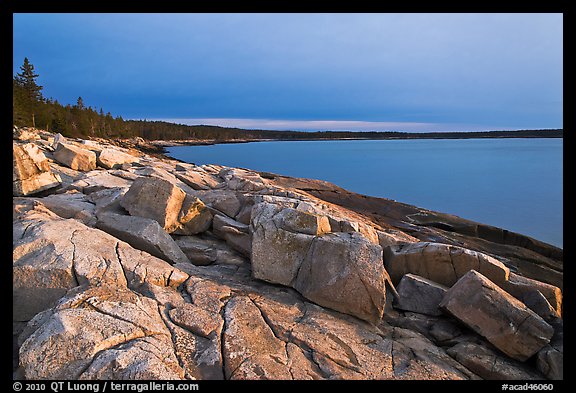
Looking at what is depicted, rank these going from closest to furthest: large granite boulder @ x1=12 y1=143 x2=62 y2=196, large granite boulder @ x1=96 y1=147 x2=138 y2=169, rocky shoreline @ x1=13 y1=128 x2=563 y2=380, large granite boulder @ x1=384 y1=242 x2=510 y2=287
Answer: rocky shoreline @ x1=13 y1=128 x2=563 y2=380
large granite boulder @ x1=384 y1=242 x2=510 y2=287
large granite boulder @ x1=12 y1=143 x2=62 y2=196
large granite boulder @ x1=96 y1=147 x2=138 y2=169

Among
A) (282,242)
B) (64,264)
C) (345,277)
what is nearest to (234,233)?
(282,242)

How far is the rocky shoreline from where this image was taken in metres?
4.80

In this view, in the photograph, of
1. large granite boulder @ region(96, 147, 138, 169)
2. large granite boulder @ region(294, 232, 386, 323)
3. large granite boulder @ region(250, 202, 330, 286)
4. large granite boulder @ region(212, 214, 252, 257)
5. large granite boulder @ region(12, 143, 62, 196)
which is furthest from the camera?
large granite boulder @ region(96, 147, 138, 169)

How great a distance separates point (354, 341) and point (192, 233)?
6.28 metres

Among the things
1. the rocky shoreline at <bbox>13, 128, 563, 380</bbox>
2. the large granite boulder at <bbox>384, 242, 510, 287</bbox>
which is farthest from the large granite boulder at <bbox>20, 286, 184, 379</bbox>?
the large granite boulder at <bbox>384, 242, 510, 287</bbox>

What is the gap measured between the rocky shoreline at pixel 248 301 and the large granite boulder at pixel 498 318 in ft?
0.08

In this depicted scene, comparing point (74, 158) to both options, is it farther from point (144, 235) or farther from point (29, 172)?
point (144, 235)

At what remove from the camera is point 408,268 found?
919 cm

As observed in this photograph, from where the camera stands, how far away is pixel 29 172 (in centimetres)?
1098

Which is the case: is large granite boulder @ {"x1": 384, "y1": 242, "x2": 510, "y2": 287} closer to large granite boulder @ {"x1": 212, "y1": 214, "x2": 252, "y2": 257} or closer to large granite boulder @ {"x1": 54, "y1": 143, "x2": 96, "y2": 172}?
large granite boulder @ {"x1": 212, "y1": 214, "x2": 252, "y2": 257}

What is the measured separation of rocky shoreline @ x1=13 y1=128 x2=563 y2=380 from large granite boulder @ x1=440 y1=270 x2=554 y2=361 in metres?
0.02

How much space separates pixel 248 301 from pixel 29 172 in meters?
9.56

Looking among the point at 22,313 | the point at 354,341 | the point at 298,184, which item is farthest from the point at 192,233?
the point at 298,184

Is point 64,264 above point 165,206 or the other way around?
the other way around
